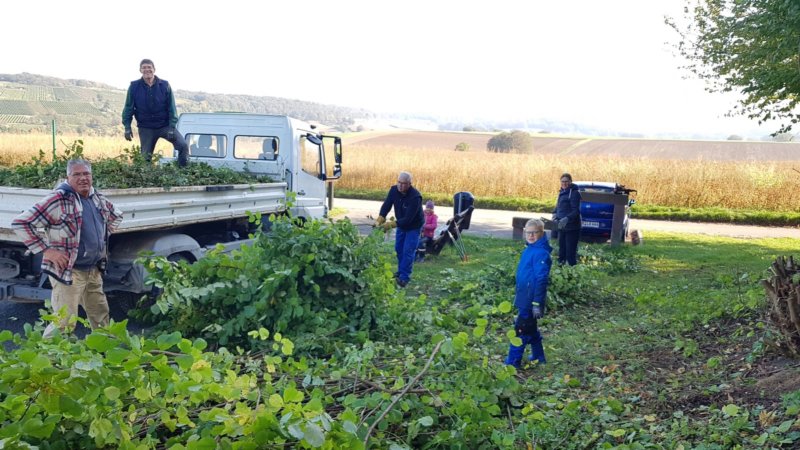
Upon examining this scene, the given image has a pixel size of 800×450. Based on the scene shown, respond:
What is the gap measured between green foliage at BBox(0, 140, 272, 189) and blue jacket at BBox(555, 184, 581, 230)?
534 cm

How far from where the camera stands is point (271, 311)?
6.22m

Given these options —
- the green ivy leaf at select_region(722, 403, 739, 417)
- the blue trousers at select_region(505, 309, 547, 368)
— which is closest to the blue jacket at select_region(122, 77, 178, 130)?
the blue trousers at select_region(505, 309, 547, 368)

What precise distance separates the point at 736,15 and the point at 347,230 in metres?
9.44

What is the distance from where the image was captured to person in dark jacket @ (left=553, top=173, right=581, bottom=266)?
10898 millimetres

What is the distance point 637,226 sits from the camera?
20156 millimetres

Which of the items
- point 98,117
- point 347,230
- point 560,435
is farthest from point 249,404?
point 98,117

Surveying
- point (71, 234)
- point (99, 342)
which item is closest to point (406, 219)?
point (71, 234)

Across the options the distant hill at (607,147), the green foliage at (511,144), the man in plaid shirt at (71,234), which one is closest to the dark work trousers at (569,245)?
the man in plaid shirt at (71,234)

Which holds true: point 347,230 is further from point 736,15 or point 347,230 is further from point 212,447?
point 736,15

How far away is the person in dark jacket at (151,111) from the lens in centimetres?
931

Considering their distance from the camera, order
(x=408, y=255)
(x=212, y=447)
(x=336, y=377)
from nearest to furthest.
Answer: (x=212, y=447) < (x=336, y=377) < (x=408, y=255)

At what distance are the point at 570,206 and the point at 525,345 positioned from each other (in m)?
4.91

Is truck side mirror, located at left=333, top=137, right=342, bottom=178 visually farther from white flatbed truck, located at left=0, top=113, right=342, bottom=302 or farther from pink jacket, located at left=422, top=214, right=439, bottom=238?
pink jacket, located at left=422, top=214, right=439, bottom=238

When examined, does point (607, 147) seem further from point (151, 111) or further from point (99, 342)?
point (99, 342)
